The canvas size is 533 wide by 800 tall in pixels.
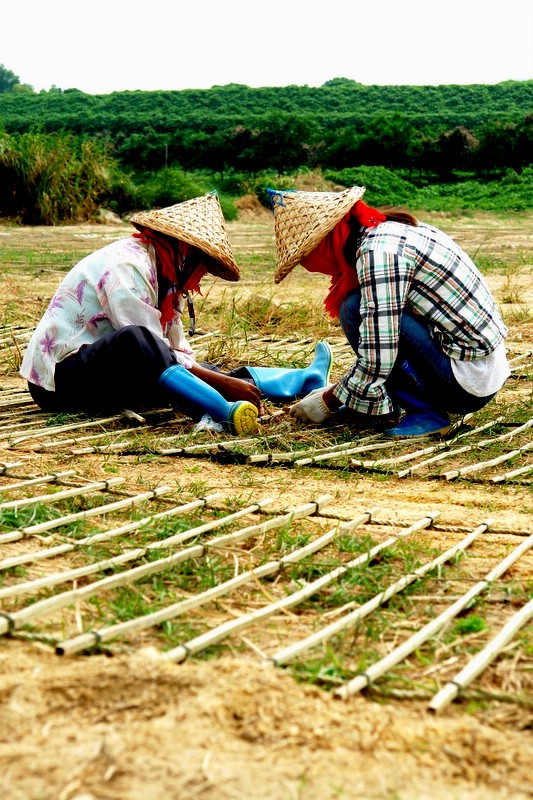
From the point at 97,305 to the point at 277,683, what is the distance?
6.78ft

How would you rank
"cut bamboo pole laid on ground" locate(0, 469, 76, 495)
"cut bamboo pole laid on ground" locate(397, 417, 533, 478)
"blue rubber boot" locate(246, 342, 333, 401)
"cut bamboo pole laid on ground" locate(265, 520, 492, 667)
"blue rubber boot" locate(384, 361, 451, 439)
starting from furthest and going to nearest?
"blue rubber boot" locate(246, 342, 333, 401) → "blue rubber boot" locate(384, 361, 451, 439) → "cut bamboo pole laid on ground" locate(397, 417, 533, 478) → "cut bamboo pole laid on ground" locate(0, 469, 76, 495) → "cut bamboo pole laid on ground" locate(265, 520, 492, 667)

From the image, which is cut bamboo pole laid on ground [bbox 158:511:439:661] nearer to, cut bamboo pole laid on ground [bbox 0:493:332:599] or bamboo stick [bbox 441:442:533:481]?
cut bamboo pole laid on ground [bbox 0:493:332:599]

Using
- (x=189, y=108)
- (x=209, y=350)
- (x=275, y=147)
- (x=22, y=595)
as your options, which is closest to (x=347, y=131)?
(x=275, y=147)

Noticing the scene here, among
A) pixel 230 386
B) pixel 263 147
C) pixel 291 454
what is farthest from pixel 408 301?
pixel 263 147

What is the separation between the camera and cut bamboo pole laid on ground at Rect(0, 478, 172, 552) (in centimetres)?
210

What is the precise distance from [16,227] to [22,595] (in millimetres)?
10113

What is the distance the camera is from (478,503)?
8.25 ft

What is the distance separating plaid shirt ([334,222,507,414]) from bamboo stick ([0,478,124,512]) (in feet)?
3.04

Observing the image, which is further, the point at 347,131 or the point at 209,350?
the point at 347,131

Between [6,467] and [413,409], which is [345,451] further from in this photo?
[6,467]

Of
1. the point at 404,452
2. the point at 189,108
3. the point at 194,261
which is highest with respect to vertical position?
the point at 189,108

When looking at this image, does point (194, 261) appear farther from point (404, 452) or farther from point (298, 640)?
point (298, 640)

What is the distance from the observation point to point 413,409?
325 centimetres

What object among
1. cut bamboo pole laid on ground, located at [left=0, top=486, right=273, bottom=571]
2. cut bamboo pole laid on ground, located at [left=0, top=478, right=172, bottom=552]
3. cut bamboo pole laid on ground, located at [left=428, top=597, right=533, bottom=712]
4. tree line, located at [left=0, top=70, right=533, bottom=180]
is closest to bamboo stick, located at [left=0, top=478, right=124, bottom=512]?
cut bamboo pole laid on ground, located at [left=0, top=478, right=172, bottom=552]
